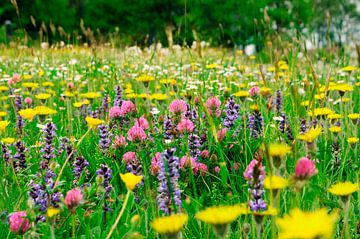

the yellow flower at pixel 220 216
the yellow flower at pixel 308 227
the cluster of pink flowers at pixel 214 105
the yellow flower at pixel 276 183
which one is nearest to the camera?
the yellow flower at pixel 308 227

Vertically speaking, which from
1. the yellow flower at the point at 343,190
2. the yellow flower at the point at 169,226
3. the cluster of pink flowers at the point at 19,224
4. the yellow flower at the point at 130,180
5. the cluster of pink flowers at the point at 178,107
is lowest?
the cluster of pink flowers at the point at 19,224

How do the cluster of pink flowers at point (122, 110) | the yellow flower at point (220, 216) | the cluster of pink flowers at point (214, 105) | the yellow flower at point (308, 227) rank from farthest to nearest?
1. the cluster of pink flowers at point (214, 105)
2. the cluster of pink flowers at point (122, 110)
3. the yellow flower at point (220, 216)
4. the yellow flower at point (308, 227)

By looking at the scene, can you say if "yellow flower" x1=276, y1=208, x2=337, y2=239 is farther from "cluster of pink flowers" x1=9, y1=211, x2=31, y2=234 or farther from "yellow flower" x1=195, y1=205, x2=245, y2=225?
"cluster of pink flowers" x1=9, y1=211, x2=31, y2=234

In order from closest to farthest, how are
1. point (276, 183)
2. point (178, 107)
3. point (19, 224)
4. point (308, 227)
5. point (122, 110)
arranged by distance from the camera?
point (308, 227) → point (276, 183) → point (19, 224) → point (178, 107) → point (122, 110)

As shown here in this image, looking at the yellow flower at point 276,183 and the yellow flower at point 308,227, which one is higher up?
the yellow flower at point 308,227

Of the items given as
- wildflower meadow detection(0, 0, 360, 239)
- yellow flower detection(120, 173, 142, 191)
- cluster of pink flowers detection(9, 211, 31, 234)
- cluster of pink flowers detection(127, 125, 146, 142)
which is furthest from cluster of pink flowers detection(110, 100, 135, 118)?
yellow flower detection(120, 173, 142, 191)

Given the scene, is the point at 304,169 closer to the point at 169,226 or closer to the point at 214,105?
the point at 169,226

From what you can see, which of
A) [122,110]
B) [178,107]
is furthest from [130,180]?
[122,110]

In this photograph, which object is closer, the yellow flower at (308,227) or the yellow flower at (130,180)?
the yellow flower at (308,227)

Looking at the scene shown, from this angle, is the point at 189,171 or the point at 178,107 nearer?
the point at 189,171

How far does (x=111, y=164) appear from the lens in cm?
213

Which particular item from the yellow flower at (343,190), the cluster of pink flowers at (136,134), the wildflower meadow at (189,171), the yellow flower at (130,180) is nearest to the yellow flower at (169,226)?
the wildflower meadow at (189,171)

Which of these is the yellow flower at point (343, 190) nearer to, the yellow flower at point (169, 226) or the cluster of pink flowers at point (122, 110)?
the yellow flower at point (169, 226)

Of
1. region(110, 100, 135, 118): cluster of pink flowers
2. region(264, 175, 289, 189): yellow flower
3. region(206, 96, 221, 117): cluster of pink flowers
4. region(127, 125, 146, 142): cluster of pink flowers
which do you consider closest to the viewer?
region(264, 175, 289, 189): yellow flower
